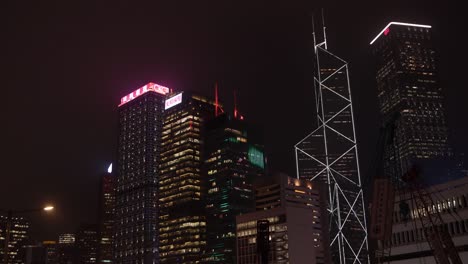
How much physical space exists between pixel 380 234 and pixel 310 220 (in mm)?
146091

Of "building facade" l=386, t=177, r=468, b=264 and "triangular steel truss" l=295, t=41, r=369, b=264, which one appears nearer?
"building facade" l=386, t=177, r=468, b=264

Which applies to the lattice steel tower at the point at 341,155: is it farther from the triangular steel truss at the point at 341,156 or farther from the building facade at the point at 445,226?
the building facade at the point at 445,226

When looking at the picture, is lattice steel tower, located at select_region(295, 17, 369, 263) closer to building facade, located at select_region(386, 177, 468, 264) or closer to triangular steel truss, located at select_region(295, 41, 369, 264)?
triangular steel truss, located at select_region(295, 41, 369, 264)

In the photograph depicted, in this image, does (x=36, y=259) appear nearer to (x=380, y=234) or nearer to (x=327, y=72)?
(x=380, y=234)

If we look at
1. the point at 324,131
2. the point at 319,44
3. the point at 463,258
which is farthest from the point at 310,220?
the point at 463,258

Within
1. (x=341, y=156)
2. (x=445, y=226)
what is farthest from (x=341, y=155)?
(x=445, y=226)

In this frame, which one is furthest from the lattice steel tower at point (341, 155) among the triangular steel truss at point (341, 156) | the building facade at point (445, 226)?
the building facade at point (445, 226)

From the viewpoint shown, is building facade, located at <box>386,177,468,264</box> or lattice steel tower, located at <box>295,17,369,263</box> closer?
building facade, located at <box>386,177,468,264</box>

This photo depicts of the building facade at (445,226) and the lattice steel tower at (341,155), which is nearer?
the building facade at (445,226)

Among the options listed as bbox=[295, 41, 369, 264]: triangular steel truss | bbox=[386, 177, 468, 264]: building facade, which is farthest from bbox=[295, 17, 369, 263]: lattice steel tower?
bbox=[386, 177, 468, 264]: building facade

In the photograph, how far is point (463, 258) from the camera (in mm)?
76375

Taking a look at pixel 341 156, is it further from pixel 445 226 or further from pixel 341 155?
pixel 445 226

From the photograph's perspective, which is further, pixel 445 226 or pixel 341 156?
pixel 341 156

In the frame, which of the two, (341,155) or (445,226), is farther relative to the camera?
(341,155)
